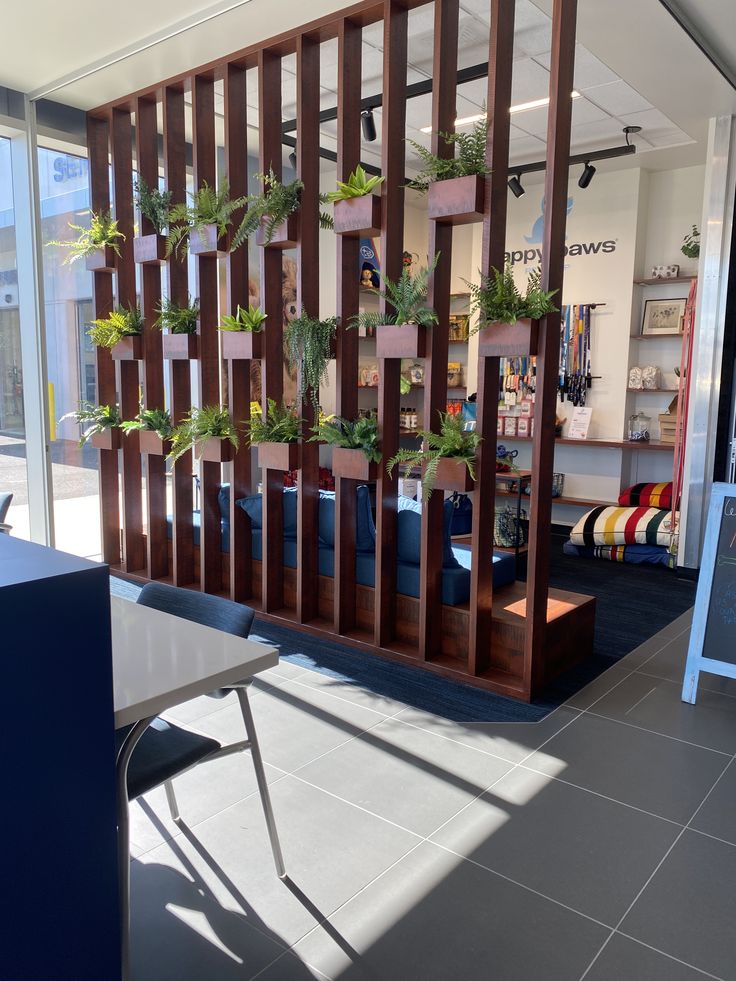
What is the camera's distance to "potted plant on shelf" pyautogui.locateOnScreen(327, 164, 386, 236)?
3881 mm

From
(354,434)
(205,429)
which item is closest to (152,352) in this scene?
(205,429)

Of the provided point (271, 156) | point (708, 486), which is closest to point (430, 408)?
point (271, 156)

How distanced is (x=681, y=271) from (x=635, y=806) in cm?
591

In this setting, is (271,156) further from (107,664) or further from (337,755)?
(107,664)

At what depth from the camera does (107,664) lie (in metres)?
1.53

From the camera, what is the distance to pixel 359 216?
392 centimetres

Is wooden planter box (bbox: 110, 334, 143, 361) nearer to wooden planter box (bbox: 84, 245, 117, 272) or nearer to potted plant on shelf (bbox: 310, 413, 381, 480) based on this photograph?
wooden planter box (bbox: 84, 245, 117, 272)

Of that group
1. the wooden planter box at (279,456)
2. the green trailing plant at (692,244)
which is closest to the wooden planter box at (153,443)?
the wooden planter box at (279,456)

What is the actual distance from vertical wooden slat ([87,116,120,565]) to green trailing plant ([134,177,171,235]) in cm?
62

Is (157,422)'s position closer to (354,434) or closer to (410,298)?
(354,434)

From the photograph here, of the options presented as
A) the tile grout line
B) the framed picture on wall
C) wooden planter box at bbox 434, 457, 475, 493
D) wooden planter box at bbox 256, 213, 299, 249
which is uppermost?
wooden planter box at bbox 256, 213, 299, 249

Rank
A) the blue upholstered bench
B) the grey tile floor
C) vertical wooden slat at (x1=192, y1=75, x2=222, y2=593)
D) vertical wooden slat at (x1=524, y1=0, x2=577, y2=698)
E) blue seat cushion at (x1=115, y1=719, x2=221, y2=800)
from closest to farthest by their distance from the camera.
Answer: blue seat cushion at (x1=115, y1=719, x2=221, y2=800) < the grey tile floor < vertical wooden slat at (x1=524, y1=0, x2=577, y2=698) < the blue upholstered bench < vertical wooden slat at (x1=192, y1=75, x2=222, y2=593)

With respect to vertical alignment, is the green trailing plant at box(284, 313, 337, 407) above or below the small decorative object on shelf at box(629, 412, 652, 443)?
above

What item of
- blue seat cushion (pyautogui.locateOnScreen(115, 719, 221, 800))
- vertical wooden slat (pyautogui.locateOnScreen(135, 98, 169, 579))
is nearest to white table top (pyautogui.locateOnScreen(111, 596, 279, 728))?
blue seat cushion (pyautogui.locateOnScreen(115, 719, 221, 800))
